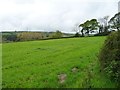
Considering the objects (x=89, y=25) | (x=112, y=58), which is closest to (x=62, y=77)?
(x=112, y=58)

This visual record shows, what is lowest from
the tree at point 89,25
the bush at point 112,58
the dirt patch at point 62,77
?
the dirt patch at point 62,77

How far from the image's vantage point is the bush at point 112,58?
12.4 metres

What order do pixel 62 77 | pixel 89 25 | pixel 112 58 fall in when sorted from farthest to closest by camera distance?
pixel 89 25 < pixel 62 77 < pixel 112 58

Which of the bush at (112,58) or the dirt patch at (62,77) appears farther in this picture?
the dirt patch at (62,77)

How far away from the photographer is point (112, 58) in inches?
A: 520

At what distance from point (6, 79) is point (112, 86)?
631 cm

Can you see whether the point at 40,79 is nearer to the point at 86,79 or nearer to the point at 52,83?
the point at 52,83

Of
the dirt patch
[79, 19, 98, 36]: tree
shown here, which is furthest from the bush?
[79, 19, 98, 36]: tree

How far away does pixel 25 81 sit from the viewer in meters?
14.2

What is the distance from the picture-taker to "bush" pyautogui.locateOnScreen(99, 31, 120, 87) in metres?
12.4

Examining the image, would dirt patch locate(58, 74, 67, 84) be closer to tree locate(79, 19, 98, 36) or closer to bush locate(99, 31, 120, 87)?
bush locate(99, 31, 120, 87)

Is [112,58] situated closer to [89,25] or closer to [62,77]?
[62,77]

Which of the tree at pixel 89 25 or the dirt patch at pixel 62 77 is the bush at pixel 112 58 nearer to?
the dirt patch at pixel 62 77

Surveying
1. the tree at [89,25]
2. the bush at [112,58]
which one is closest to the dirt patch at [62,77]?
the bush at [112,58]
